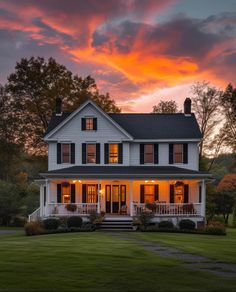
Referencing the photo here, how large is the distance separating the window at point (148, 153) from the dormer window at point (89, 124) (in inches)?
174

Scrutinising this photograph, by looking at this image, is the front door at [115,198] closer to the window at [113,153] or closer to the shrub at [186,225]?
the window at [113,153]

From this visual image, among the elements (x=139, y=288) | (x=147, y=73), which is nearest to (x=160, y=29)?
(x=147, y=73)

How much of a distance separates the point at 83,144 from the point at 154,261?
24001mm

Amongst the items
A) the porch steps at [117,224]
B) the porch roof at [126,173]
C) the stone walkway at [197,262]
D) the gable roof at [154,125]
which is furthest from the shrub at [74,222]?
the stone walkway at [197,262]

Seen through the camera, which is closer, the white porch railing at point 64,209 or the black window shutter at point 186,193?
the white porch railing at point 64,209

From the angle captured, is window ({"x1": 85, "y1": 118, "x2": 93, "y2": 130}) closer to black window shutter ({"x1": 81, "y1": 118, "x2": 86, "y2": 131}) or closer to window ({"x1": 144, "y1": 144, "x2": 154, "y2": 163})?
black window shutter ({"x1": 81, "y1": 118, "x2": 86, "y2": 131})

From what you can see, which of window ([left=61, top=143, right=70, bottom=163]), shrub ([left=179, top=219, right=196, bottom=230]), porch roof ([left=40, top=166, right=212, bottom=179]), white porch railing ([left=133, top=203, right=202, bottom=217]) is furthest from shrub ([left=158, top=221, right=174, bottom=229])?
window ([left=61, top=143, right=70, bottom=163])

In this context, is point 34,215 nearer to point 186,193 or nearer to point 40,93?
point 186,193

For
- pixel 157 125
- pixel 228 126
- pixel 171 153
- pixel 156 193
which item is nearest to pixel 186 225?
pixel 156 193

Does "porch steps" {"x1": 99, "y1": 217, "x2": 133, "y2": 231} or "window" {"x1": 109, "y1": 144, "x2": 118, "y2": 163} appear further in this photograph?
"window" {"x1": 109, "y1": 144, "x2": 118, "y2": 163}

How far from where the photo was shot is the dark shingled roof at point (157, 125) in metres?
40.3

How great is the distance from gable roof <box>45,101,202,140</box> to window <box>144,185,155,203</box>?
4091 millimetres

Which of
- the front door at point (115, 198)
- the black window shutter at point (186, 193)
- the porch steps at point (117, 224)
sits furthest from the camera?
the front door at point (115, 198)

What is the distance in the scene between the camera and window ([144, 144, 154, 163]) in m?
40.0
